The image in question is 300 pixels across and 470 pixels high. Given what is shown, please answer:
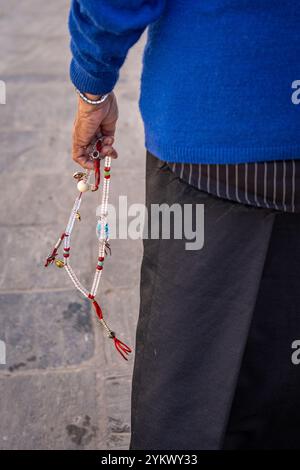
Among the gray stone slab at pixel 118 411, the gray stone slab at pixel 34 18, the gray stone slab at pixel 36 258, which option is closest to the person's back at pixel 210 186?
the gray stone slab at pixel 118 411

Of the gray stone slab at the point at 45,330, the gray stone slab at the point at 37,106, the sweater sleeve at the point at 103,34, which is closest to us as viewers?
the sweater sleeve at the point at 103,34

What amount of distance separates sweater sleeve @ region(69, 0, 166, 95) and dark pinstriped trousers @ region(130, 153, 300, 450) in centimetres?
20

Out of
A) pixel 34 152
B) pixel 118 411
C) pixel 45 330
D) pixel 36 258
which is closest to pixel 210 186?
pixel 118 411

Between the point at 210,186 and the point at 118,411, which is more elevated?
the point at 210,186

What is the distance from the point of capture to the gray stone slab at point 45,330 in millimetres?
2180

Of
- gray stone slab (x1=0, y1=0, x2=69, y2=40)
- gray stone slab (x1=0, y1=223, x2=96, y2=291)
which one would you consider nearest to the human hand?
gray stone slab (x1=0, y1=223, x2=96, y2=291)

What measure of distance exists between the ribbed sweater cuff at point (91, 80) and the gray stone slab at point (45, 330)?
1143 millimetres

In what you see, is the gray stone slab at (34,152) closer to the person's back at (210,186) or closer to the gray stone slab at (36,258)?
the gray stone slab at (36,258)

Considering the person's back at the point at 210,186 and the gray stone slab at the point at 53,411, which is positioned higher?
the person's back at the point at 210,186

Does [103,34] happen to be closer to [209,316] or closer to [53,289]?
[209,316]

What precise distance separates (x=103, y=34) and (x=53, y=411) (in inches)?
48.8

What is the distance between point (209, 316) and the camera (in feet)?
4.27
